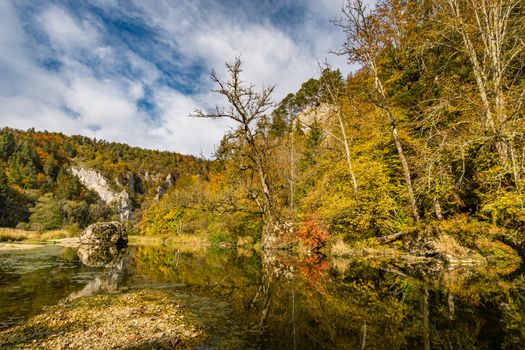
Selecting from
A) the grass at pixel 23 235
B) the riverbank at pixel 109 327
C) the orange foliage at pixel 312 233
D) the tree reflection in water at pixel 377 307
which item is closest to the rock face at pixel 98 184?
the grass at pixel 23 235

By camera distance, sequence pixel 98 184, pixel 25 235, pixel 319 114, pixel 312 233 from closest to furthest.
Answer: pixel 312 233 → pixel 25 235 → pixel 319 114 → pixel 98 184

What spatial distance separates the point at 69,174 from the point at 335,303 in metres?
167

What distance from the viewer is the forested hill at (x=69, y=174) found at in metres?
91.2

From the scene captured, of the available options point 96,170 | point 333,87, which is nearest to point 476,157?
point 333,87

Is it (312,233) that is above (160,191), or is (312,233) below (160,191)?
below

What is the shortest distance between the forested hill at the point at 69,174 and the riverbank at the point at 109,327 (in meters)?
72.7

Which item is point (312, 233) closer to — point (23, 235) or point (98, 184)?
point (23, 235)

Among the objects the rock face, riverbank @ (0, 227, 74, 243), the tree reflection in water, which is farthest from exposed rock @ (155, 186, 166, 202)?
the tree reflection in water

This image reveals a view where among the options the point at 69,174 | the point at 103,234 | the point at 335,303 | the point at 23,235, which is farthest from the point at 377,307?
the point at 69,174

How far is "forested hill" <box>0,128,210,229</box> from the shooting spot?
9119 centimetres

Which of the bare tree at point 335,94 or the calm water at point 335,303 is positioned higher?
the bare tree at point 335,94

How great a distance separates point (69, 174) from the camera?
147875 mm

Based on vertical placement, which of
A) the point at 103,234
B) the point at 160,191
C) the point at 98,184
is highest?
the point at 98,184

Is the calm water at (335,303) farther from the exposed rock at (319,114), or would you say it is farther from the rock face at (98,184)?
the rock face at (98,184)
